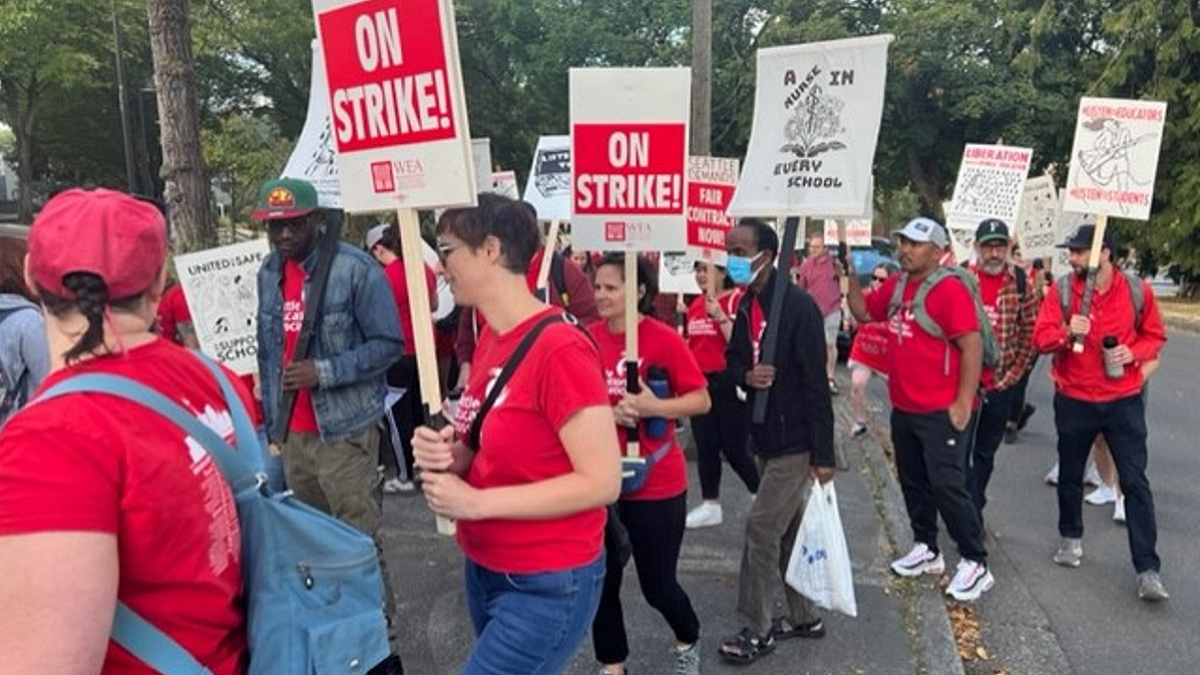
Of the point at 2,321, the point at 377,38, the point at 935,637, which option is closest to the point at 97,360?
the point at 377,38

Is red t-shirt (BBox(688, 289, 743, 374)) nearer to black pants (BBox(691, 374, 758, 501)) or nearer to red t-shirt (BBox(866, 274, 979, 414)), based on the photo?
black pants (BBox(691, 374, 758, 501))

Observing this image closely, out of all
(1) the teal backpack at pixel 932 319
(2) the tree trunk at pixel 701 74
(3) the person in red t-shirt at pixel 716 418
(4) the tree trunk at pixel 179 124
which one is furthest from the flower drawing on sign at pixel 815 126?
(2) the tree trunk at pixel 701 74

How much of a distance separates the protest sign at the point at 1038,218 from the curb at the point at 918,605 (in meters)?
3.03

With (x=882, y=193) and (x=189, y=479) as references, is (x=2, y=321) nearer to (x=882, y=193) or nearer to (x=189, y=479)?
(x=189, y=479)

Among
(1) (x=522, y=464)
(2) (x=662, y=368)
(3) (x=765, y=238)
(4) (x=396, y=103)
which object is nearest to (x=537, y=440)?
(1) (x=522, y=464)

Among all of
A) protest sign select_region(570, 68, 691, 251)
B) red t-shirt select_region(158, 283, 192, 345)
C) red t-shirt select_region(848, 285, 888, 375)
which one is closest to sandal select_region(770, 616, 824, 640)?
red t-shirt select_region(848, 285, 888, 375)

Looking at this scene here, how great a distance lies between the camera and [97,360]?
155cm

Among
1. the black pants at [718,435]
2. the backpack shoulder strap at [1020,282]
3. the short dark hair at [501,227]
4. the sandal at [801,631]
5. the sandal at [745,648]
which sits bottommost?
the sandal at [801,631]

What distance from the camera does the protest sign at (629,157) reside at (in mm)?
4355

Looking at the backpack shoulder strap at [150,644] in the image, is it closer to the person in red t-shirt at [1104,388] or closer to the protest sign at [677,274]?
the person in red t-shirt at [1104,388]

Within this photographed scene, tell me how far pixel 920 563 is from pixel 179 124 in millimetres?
6010

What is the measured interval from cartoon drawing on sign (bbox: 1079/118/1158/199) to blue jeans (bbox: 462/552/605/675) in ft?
17.7

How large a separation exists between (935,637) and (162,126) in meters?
6.32

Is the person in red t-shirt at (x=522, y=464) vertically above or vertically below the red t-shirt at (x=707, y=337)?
above
